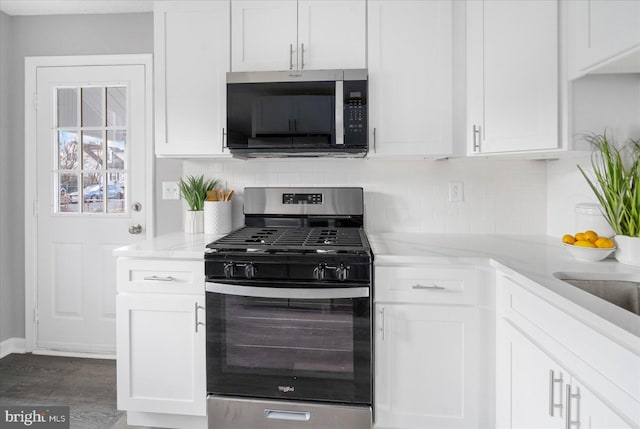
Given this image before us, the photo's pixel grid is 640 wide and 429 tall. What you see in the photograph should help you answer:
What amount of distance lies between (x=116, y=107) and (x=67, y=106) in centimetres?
38

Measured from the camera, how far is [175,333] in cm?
176

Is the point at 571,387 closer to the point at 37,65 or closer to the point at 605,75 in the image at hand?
the point at 605,75

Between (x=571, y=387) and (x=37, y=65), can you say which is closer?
(x=571, y=387)

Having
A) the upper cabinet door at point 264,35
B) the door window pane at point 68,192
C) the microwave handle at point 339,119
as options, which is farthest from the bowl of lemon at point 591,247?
the door window pane at point 68,192

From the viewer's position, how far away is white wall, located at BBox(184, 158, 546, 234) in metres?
2.23

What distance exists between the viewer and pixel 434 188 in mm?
2291

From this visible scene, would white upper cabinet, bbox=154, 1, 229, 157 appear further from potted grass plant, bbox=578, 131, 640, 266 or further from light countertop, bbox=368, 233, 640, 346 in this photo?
potted grass plant, bbox=578, 131, 640, 266

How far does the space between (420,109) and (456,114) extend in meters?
0.19

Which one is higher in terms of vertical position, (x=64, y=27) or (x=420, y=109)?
(x=64, y=27)

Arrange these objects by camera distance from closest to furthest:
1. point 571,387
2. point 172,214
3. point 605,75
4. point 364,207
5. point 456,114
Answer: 1. point 571,387
2. point 605,75
3. point 456,114
4. point 364,207
5. point 172,214

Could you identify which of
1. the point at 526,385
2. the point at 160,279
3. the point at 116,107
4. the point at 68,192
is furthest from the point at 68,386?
the point at 526,385

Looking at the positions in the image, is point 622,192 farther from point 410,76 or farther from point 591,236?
point 410,76

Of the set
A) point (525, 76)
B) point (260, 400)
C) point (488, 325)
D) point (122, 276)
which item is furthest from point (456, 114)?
point (122, 276)

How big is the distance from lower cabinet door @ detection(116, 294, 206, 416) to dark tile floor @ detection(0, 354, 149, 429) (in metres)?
0.29
